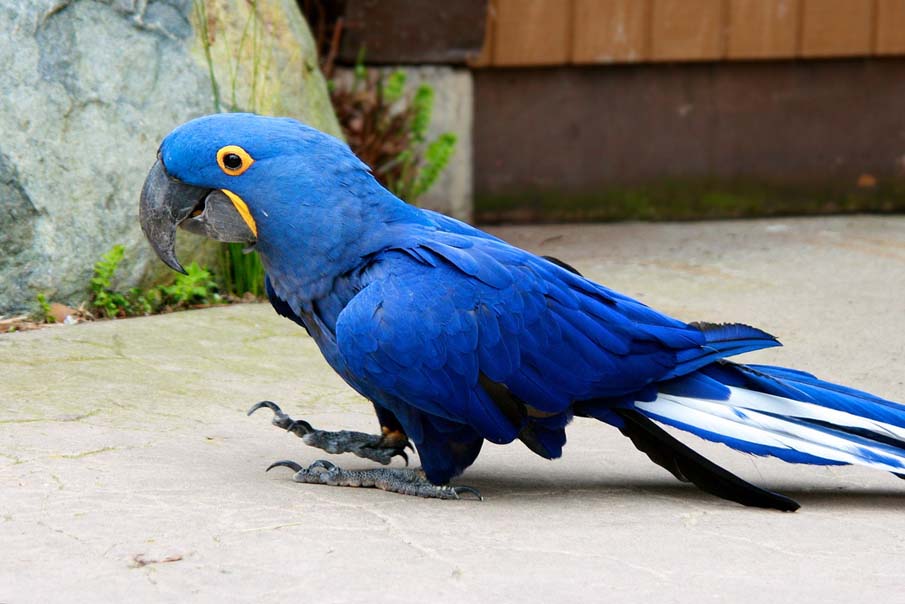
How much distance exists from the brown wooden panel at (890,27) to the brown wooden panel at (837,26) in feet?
0.14

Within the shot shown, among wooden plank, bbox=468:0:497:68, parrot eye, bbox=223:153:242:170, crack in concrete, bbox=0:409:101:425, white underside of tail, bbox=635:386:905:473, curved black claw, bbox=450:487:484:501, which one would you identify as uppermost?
wooden plank, bbox=468:0:497:68

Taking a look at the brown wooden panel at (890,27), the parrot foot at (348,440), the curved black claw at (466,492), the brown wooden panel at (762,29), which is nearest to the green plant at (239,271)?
the parrot foot at (348,440)

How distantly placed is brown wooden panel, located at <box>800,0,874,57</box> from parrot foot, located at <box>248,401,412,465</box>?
4.02 metres

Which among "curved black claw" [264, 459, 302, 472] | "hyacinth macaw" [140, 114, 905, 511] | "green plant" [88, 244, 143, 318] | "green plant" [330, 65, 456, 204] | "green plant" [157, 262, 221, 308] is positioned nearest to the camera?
"hyacinth macaw" [140, 114, 905, 511]

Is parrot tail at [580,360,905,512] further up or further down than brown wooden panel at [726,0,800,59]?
further down

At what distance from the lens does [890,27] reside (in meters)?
6.13

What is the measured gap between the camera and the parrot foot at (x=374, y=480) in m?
2.74

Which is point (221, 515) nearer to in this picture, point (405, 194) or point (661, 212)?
point (405, 194)

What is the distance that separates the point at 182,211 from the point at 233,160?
173 mm

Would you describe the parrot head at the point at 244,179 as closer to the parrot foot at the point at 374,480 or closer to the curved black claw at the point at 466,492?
the parrot foot at the point at 374,480

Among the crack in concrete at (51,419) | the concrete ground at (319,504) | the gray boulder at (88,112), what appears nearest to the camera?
the concrete ground at (319,504)

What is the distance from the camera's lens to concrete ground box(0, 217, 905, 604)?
2.08m

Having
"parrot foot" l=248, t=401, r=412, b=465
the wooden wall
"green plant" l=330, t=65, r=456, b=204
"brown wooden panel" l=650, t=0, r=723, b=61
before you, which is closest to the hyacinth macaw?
"parrot foot" l=248, t=401, r=412, b=465

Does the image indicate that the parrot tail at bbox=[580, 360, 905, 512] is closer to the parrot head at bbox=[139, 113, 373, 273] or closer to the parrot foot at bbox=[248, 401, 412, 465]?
the parrot foot at bbox=[248, 401, 412, 465]
